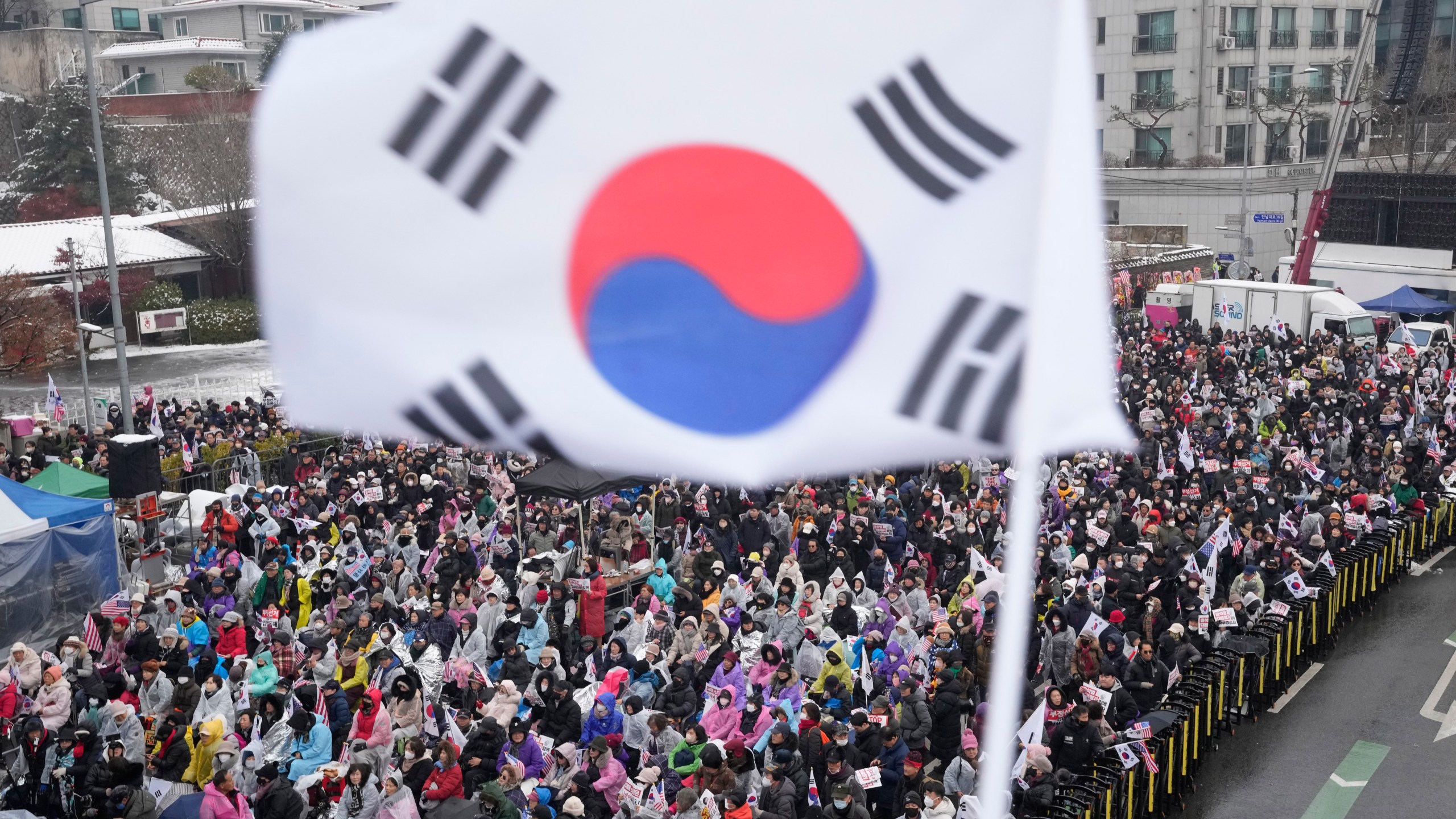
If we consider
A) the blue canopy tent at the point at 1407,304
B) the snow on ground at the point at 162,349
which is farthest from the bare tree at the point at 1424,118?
the snow on ground at the point at 162,349

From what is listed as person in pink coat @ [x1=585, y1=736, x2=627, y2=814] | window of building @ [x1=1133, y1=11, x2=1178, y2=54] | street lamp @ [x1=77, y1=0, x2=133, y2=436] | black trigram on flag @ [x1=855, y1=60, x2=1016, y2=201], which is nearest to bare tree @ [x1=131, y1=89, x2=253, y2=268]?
street lamp @ [x1=77, y1=0, x2=133, y2=436]

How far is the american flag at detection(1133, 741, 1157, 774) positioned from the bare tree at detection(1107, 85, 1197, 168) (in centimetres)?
4938

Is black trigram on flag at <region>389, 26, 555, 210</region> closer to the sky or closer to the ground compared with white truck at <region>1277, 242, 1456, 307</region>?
closer to the sky

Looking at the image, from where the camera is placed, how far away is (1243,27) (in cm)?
5638

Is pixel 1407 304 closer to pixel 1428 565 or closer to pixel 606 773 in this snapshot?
pixel 1428 565

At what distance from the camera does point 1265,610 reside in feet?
48.2

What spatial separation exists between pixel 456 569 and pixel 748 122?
12.5 m

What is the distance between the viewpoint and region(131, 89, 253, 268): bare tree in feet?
144

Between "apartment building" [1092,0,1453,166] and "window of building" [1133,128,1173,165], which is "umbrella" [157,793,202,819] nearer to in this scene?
"apartment building" [1092,0,1453,166]

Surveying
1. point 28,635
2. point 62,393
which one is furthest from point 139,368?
point 28,635

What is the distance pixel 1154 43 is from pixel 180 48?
131ft

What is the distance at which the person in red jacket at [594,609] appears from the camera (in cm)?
1472

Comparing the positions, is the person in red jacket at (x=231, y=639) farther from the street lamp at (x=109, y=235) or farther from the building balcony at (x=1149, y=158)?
the building balcony at (x=1149, y=158)

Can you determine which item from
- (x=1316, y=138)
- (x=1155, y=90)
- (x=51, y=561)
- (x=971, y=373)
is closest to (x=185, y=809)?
(x=51, y=561)
